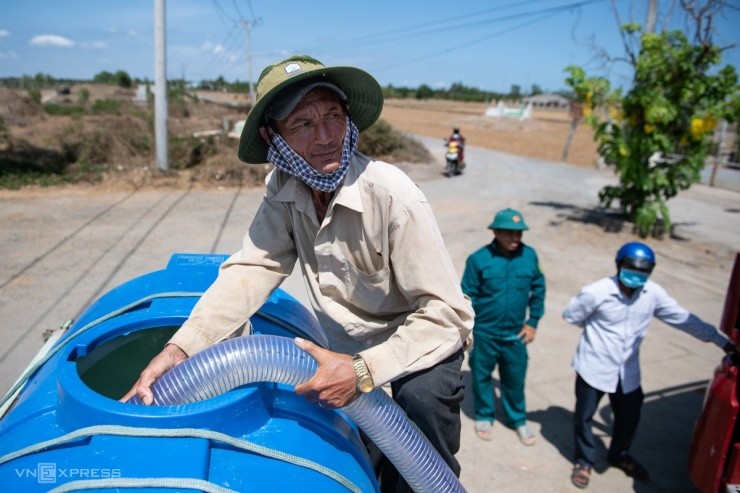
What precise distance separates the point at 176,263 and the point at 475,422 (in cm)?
246

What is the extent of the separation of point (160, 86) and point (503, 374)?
10.1 m

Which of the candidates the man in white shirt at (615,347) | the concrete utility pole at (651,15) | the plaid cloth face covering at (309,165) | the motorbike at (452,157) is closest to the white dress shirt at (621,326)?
the man in white shirt at (615,347)

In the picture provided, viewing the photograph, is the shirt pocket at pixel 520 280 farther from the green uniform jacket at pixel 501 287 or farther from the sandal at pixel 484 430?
the sandal at pixel 484 430

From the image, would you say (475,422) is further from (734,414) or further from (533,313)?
(734,414)

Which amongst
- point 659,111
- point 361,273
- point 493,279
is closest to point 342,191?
point 361,273

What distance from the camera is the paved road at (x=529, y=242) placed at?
3607 mm

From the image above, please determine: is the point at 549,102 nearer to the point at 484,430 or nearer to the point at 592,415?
the point at 484,430

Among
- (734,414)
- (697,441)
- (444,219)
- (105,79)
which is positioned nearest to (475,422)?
(697,441)

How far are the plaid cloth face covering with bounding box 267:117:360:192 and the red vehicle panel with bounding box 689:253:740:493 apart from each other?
2275mm

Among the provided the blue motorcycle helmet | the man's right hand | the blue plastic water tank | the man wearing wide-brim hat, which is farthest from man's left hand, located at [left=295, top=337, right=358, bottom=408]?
the blue motorcycle helmet

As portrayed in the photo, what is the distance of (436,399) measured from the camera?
5.60 feet

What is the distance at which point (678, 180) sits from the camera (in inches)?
349

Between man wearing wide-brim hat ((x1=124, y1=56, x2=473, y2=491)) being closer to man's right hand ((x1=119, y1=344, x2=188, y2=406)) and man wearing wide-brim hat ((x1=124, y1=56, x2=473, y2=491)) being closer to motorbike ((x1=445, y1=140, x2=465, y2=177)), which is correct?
man's right hand ((x1=119, y1=344, x2=188, y2=406))

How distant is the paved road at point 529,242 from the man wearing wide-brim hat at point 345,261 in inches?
74.4
